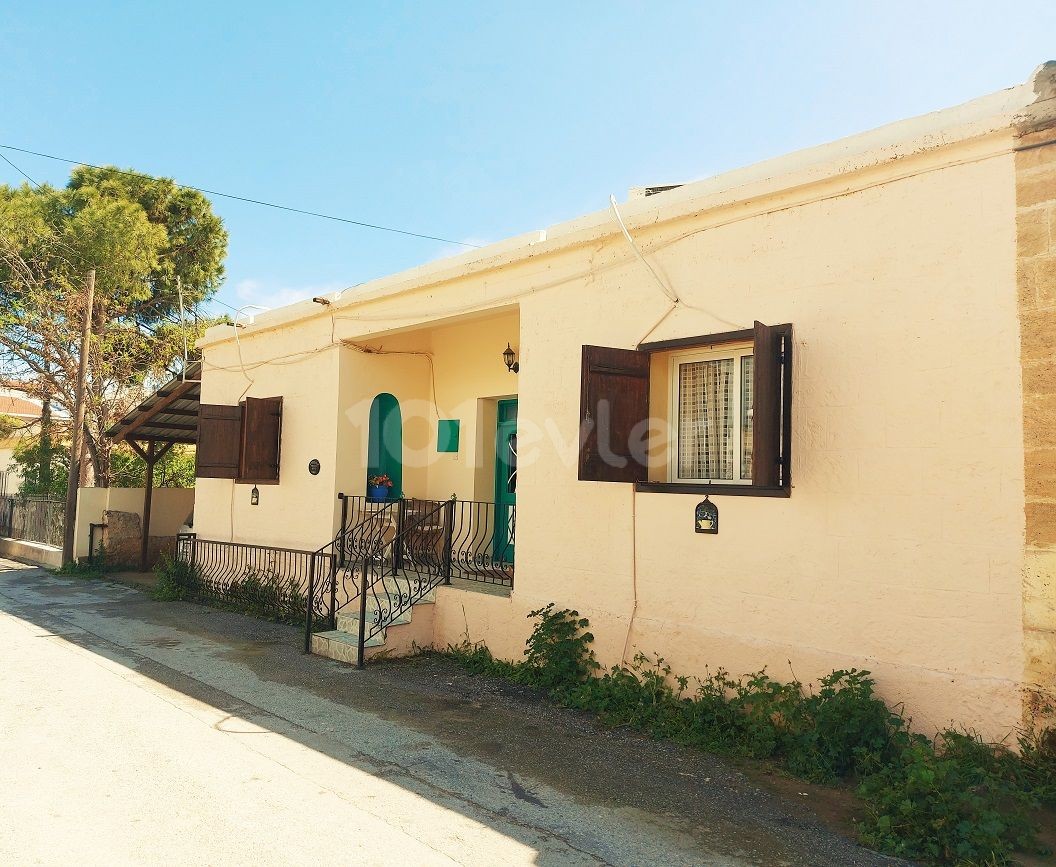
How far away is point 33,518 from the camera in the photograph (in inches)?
658

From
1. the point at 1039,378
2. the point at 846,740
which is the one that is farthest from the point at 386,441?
the point at 1039,378

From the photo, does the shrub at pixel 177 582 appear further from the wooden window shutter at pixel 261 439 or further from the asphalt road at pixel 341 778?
the asphalt road at pixel 341 778

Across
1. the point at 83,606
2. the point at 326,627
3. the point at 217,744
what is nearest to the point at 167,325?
the point at 83,606

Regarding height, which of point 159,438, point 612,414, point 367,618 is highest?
point 159,438

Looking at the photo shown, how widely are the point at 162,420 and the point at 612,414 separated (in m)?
10.2

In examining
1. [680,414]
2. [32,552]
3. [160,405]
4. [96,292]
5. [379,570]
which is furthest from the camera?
[96,292]

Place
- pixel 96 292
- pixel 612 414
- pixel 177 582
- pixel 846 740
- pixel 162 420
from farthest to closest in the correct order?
pixel 96 292, pixel 162 420, pixel 177 582, pixel 612 414, pixel 846 740

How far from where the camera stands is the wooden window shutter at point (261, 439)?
10630mm

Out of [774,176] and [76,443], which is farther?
[76,443]

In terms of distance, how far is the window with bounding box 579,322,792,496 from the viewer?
6012 millimetres

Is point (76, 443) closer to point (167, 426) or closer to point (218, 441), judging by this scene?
point (167, 426)

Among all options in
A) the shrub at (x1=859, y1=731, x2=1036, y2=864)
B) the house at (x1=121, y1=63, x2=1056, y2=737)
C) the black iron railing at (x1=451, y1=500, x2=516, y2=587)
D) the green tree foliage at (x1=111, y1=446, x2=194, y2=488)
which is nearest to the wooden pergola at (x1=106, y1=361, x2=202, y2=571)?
the green tree foliage at (x1=111, y1=446, x2=194, y2=488)

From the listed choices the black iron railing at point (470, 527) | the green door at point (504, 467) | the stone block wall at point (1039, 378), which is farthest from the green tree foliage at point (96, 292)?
the stone block wall at point (1039, 378)

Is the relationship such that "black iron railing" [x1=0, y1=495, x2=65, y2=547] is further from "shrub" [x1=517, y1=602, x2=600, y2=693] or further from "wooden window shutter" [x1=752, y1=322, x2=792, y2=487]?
"wooden window shutter" [x1=752, y1=322, x2=792, y2=487]
